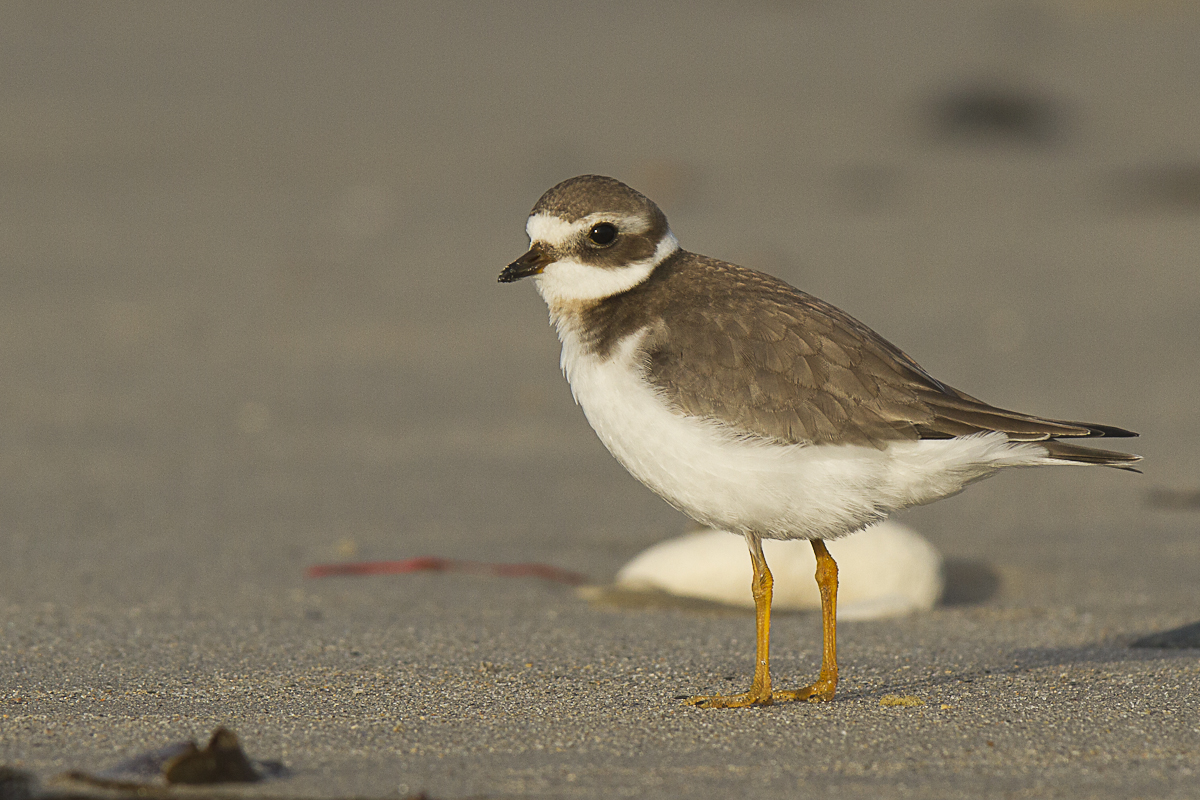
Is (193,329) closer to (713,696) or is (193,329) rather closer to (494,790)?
(713,696)

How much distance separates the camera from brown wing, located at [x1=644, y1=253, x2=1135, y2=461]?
423 centimetres

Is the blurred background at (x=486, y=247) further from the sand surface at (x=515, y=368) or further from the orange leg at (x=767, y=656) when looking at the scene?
the orange leg at (x=767, y=656)

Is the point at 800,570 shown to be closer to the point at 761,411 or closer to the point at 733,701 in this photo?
the point at 733,701

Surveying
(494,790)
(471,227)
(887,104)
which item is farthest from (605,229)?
(887,104)

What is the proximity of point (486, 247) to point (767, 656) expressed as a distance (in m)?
8.59

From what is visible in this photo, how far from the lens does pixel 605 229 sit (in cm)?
458

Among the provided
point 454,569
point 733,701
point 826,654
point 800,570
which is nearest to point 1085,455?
point 826,654

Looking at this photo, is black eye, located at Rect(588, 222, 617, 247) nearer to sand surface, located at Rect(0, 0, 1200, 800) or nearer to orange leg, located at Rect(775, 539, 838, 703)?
orange leg, located at Rect(775, 539, 838, 703)

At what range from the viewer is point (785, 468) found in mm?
4203

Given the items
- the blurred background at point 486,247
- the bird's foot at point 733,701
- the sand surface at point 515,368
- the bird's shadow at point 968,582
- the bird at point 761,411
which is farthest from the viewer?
the blurred background at point 486,247

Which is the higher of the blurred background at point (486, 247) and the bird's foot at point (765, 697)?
the blurred background at point (486, 247)

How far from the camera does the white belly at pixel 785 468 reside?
420 cm

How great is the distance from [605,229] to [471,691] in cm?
138

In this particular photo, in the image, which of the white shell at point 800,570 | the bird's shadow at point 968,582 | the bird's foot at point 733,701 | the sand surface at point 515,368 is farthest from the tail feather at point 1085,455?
the bird's shadow at point 968,582
